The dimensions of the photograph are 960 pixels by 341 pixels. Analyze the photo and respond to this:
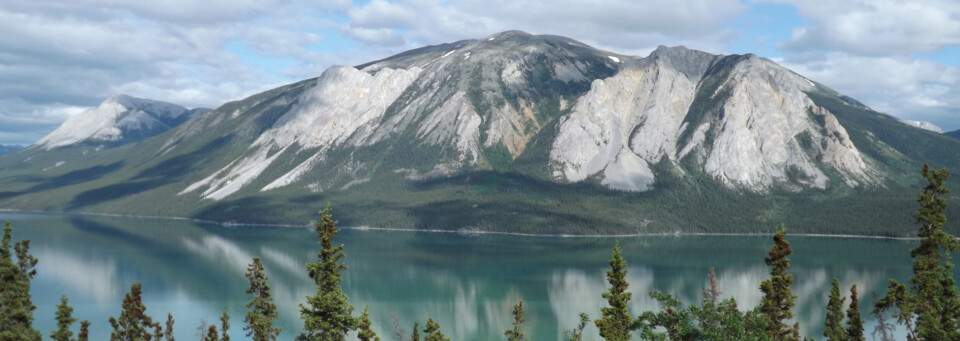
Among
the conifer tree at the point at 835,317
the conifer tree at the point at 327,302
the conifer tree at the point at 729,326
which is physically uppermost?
the conifer tree at the point at 327,302

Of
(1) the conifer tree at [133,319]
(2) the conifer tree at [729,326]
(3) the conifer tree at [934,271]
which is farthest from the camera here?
(1) the conifer tree at [133,319]

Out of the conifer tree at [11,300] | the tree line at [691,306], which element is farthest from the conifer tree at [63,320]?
the conifer tree at [11,300]

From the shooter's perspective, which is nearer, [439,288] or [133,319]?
[133,319]

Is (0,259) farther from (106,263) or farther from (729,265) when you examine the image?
(729,265)

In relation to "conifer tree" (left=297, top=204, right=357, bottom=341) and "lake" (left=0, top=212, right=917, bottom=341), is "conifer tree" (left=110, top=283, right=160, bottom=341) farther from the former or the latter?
"lake" (left=0, top=212, right=917, bottom=341)

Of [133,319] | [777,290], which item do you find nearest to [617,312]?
[777,290]

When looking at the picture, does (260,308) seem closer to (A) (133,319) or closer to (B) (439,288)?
(A) (133,319)

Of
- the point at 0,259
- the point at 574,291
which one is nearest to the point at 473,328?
the point at 574,291

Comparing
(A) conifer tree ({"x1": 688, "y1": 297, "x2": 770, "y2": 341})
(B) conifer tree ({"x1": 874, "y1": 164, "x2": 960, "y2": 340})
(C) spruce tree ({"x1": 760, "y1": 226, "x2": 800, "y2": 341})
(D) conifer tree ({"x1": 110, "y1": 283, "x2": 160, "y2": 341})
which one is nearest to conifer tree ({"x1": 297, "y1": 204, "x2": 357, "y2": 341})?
(A) conifer tree ({"x1": 688, "y1": 297, "x2": 770, "y2": 341})

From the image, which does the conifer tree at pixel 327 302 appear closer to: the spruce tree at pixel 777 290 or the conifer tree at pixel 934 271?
the spruce tree at pixel 777 290

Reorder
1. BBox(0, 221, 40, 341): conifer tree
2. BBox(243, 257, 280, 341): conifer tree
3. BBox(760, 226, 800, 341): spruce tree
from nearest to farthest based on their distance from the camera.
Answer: BBox(760, 226, 800, 341): spruce tree → BBox(0, 221, 40, 341): conifer tree → BBox(243, 257, 280, 341): conifer tree

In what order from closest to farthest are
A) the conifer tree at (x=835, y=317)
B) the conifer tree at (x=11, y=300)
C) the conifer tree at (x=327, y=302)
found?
the conifer tree at (x=327, y=302) → the conifer tree at (x=11, y=300) → the conifer tree at (x=835, y=317)
